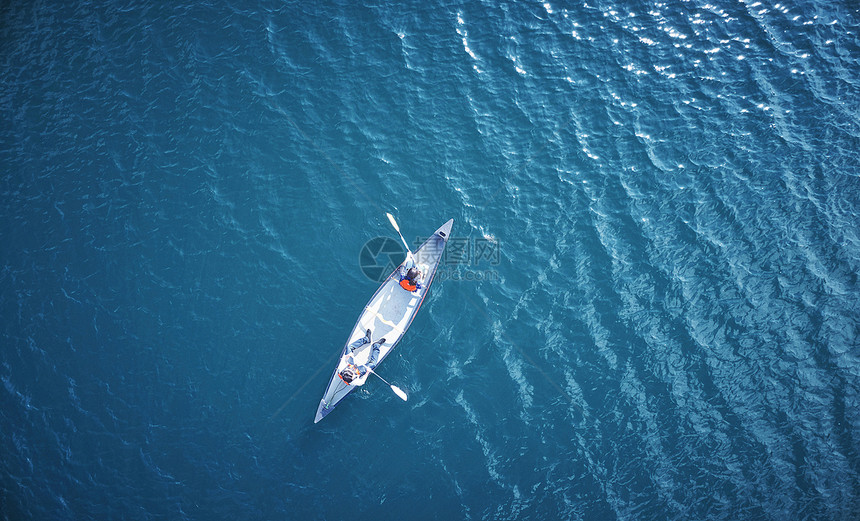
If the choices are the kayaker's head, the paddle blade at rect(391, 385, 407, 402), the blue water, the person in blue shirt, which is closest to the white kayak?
the kayaker's head

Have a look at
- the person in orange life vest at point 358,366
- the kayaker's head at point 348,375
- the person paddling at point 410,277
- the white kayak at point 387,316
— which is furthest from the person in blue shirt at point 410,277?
the kayaker's head at point 348,375

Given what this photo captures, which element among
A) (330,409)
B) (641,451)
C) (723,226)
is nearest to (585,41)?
(723,226)

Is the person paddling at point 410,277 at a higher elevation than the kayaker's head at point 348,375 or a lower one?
higher

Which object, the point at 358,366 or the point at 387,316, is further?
the point at 387,316

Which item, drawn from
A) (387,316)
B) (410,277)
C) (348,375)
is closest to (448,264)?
(410,277)

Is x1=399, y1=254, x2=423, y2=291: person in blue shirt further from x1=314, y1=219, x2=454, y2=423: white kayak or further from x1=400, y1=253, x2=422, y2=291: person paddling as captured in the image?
x1=314, y1=219, x2=454, y2=423: white kayak

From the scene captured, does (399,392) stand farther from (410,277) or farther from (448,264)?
(448,264)

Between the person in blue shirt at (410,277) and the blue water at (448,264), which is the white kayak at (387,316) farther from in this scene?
the blue water at (448,264)
